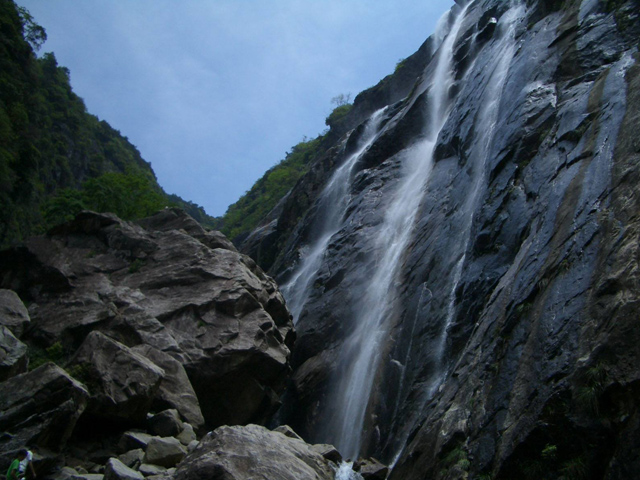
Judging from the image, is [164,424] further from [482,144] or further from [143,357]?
[482,144]

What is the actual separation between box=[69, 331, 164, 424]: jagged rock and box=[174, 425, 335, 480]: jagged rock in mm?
3062

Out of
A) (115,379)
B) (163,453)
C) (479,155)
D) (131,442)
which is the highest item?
(479,155)

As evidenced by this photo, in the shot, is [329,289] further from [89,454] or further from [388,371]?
[89,454]

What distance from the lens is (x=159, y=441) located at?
10.1 metres

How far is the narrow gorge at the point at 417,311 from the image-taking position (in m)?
7.07

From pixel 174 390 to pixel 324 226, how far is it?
18901mm

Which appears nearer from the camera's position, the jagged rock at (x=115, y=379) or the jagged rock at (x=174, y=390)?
the jagged rock at (x=115, y=379)

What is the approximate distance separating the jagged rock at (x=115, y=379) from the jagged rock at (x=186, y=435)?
1033 millimetres

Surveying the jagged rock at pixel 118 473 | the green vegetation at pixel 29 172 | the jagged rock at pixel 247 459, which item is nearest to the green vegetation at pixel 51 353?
the jagged rock at pixel 118 473

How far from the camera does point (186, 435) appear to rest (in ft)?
38.5

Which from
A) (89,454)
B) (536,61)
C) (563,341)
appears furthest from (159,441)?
(536,61)

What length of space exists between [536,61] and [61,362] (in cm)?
1793

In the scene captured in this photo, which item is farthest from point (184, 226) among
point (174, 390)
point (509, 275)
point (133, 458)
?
point (509, 275)

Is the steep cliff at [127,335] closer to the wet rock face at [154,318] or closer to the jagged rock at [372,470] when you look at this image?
the wet rock face at [154,318]
